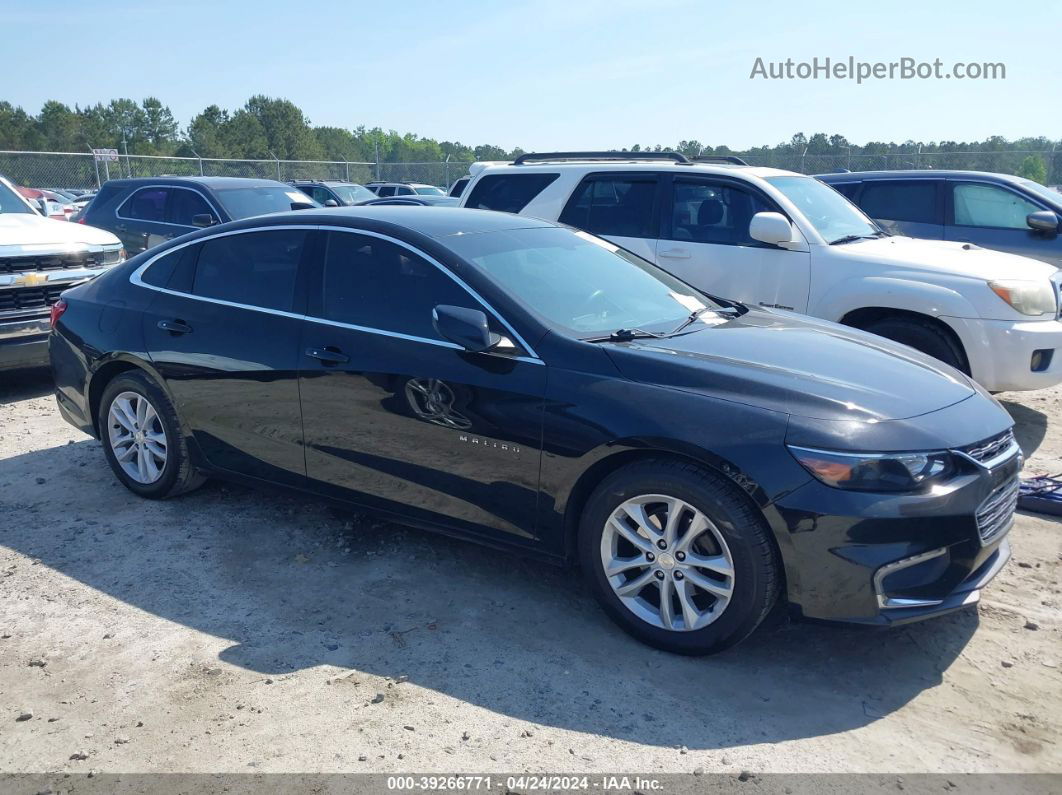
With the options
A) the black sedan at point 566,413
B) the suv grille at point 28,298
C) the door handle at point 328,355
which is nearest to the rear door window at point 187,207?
the suv grille at point 28,298

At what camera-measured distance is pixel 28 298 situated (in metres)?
7.46

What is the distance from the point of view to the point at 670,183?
24.2ft

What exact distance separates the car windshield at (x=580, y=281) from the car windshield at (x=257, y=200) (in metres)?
6.28

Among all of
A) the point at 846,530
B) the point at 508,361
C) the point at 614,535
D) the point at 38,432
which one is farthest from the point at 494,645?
the point at 38,432

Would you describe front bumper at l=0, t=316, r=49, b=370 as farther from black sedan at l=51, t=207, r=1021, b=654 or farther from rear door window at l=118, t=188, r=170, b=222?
rear door window at l=118, t=188, r=170, b=222

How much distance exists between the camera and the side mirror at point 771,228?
6.70 metres

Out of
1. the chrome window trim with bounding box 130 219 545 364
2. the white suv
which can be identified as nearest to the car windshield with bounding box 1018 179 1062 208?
the white suv

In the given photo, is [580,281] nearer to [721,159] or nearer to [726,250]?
[726,250]

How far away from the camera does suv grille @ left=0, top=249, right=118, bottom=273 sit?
738 centimetres

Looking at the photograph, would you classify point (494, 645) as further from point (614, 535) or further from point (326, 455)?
point (326, 455)

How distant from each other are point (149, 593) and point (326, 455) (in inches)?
39.7

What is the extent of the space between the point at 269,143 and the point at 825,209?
5765 cm

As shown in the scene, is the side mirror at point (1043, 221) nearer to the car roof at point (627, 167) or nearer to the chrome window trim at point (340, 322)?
the car roof at point (627, 167)

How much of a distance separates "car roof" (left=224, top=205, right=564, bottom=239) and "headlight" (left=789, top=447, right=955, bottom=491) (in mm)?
2048
